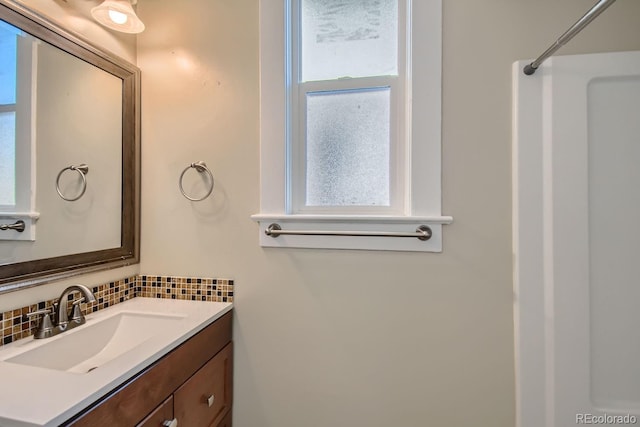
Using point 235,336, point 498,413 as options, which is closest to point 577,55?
point 498,413

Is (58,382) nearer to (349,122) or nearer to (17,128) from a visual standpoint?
(17,128)

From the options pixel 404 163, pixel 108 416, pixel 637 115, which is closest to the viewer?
pixel 108 416

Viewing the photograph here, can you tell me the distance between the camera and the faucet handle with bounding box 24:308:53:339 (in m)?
0.98

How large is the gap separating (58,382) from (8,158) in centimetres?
74

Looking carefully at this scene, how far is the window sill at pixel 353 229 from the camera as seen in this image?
1189 mm

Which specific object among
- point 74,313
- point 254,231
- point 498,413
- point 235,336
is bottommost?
point 498,413

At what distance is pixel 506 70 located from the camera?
3.78ft

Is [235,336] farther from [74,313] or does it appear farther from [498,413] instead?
[498,413]

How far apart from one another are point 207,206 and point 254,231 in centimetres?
25

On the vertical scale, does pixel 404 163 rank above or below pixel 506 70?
below

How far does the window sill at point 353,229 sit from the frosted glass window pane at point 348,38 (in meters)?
0.64

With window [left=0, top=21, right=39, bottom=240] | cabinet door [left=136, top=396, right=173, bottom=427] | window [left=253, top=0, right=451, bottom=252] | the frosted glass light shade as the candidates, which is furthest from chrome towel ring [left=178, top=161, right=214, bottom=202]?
cabinet door [left=136, top=396, right=173, bottom=427]

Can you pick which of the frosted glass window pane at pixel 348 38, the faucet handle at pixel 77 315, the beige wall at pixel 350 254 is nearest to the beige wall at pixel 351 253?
the beige wall at pixel 350 254

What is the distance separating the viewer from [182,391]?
39.1 inches
